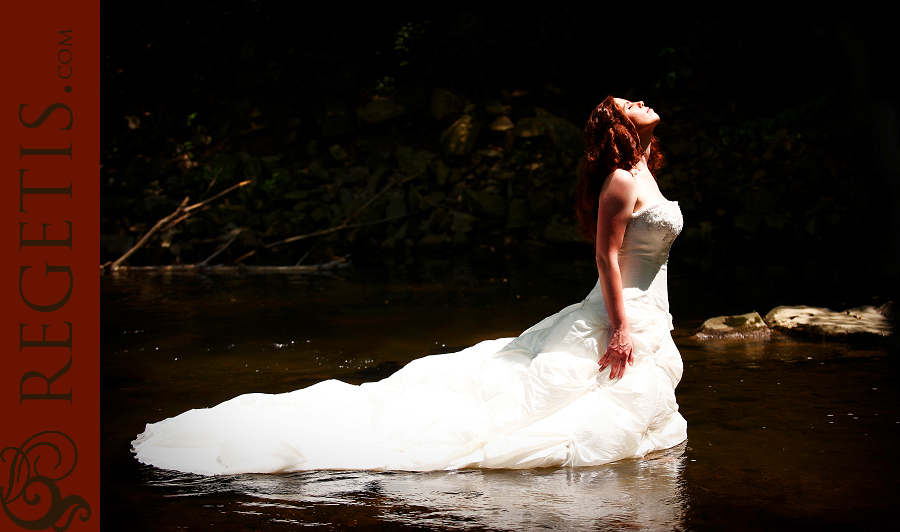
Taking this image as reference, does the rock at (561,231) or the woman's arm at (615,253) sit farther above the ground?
the rock at (561,231)

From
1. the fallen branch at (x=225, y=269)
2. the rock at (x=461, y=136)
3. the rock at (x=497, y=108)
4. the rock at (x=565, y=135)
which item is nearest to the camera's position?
the fallen branch at (x=225, y=269)

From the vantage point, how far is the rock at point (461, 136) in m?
14.2

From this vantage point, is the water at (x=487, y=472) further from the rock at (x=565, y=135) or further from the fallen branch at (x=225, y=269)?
the rock at (x=565, y=135)

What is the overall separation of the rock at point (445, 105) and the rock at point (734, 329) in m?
9.99

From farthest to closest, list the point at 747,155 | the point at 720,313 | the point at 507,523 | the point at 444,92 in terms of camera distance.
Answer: the point at 444,92
the point at 747,155
the point at 720,313
the point at 507,523

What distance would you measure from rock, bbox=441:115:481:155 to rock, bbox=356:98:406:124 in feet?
4.71

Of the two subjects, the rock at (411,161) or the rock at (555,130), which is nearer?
the rock at (555,130)

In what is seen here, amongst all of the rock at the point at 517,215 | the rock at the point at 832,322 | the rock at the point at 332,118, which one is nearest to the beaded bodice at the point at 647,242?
the rock at the point at 832,322

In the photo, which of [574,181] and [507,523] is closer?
[507,523]

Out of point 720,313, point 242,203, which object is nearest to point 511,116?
point 242,203

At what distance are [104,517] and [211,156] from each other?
540 inches

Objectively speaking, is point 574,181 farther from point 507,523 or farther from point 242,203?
point 507,523

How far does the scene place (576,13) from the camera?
15695mm

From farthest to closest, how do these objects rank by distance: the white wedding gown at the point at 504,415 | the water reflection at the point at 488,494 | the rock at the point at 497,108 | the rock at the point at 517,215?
1. the rock at the point at 497,108
2. the rock at the point at 517,215
3. the white wedding gown at the point at 504,415
4. the water reflection at the point at 488,494
